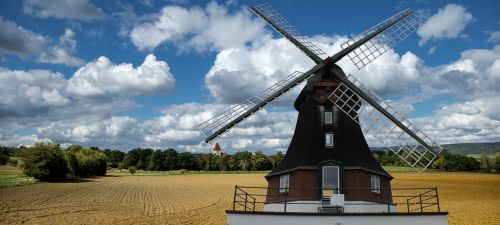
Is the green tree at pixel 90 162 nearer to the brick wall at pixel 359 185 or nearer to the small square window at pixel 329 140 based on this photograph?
the small square window at pixel 329 140

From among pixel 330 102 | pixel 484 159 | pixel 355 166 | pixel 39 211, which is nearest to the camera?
pixel 355 166

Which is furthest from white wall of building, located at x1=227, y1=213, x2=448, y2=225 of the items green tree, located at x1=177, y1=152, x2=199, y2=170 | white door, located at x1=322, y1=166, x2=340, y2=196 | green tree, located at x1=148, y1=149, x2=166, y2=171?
green tree, located at x1=148, y1=149, x2=166, y2=171

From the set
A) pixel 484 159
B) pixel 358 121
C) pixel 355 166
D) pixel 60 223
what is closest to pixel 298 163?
pixel 355 166

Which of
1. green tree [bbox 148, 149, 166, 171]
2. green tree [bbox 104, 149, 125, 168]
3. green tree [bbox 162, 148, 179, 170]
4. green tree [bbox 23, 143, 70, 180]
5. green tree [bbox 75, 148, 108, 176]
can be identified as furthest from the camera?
green tree [bbox 104, 149, 125, 168]

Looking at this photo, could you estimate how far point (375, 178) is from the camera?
22562 mm

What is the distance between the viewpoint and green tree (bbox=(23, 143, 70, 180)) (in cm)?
6003

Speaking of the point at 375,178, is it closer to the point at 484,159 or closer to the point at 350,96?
the point at 350,96

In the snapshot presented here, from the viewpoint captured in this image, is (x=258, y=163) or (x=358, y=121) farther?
(x=258, y=163)

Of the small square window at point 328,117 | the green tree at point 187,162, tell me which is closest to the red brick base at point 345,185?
the small square window at point 328,117

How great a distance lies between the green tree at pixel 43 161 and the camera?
6003 centimetres

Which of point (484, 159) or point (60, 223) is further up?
point (484, 159)

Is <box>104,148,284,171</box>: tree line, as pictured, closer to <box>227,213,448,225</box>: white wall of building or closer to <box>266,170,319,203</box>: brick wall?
<box>266,170,319,203</box>: brick wall

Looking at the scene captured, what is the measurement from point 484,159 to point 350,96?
98.4 m

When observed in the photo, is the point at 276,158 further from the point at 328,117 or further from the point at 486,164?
the point at 328,117
